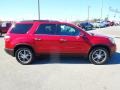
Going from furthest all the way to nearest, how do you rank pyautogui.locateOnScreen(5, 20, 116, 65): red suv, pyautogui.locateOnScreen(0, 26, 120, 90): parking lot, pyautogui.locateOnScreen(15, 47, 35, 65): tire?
1. pyautogui.locateOnScreen(15, 47, 35, 65): tire
2. pyautogui.locateOnScreen(5, 20, 116, 65): red suv
3. pyautogui.locateOnScreen(0, 26, 120, 90): parking lot

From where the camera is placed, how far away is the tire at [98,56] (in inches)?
336

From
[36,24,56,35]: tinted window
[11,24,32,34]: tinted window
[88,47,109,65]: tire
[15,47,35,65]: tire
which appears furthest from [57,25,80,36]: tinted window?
[15,47,35,65]: tire

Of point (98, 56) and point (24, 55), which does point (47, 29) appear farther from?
point (98, 56)

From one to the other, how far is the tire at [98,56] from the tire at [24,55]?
228 cm

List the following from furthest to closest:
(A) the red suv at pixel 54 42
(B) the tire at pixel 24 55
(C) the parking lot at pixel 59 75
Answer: (B) the tire at pixel 24 55 < (A) the red suv at pixel 54 42 < (C) the parking lot at pixel 59 75

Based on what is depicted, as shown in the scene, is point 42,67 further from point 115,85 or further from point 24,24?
point 115,85

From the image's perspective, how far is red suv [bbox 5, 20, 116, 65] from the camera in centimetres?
Answer: 841

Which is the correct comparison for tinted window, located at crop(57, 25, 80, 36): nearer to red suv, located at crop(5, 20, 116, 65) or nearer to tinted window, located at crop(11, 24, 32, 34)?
red suv, located at crop(5, 20, 116, 65)

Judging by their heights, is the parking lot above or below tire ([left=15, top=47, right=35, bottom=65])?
below

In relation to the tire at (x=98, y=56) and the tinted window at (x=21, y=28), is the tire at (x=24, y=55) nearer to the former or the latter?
the tinted window at (x=21, y=28)

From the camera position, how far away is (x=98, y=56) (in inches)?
338

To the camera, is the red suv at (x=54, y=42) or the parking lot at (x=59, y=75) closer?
the parking lot at (x=59, y=75)

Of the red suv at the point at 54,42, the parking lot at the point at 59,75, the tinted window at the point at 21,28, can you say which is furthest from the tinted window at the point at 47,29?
the parking lot at the point at 59,75

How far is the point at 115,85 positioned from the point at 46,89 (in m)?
1.85
